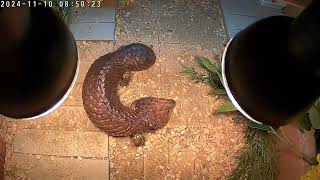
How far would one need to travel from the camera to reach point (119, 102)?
6.84 feet

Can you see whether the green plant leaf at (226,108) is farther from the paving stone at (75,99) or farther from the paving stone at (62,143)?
the paving stone at (75,99)

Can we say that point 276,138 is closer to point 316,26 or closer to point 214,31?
point 214,31

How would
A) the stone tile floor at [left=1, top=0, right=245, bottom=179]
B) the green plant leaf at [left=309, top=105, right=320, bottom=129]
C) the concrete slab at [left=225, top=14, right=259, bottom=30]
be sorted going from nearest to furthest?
the green plant leaf at [left=309, top=105, right=320, bottom=129], the stone tile floor at [left=1, top=0, right=245, bottom=179], the concrete slab at [left=225, top=14, right=259, bottom=30]

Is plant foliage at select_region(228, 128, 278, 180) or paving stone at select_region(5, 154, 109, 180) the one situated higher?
plant foliage at select_region(228, 128, 278, 180)

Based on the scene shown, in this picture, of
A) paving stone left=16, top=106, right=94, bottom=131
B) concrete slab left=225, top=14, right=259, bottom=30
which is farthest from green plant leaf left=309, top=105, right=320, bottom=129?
paving stone left=16, top=106, right=94, bottom=131

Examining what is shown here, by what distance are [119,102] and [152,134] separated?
0.26 meters

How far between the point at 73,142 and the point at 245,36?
5.11ft

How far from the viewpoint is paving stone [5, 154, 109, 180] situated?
1.94m

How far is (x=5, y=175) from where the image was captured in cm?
197

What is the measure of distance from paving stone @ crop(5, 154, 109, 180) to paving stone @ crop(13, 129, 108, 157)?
1.5 inches

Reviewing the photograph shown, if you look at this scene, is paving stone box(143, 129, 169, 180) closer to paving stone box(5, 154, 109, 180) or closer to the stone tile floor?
the stone tile floor

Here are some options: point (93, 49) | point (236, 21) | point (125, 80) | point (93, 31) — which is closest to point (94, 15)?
point (93, 31)

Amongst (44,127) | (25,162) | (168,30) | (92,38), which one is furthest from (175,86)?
(25,162)

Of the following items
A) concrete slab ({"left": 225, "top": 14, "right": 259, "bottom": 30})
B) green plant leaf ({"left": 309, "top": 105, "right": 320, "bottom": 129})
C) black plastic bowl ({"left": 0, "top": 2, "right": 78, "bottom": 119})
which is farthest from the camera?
concrete slab ({"left": 225, "top": 14, "right": 259, "bottom": 30})
